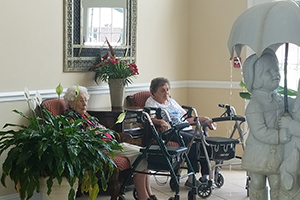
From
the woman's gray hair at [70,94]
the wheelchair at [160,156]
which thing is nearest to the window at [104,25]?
the woman's gray hair at [70,94]

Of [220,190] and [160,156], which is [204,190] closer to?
[220,190]

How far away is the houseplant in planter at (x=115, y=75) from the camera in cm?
542

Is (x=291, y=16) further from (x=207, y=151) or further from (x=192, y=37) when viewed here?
(x=192, y=37)

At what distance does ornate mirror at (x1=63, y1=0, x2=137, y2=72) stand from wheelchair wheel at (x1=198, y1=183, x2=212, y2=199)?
159 centimetres

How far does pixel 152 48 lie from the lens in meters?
6.30

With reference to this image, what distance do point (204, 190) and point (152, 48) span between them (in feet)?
6.11

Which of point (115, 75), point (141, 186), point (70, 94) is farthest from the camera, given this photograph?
point (115, 75)

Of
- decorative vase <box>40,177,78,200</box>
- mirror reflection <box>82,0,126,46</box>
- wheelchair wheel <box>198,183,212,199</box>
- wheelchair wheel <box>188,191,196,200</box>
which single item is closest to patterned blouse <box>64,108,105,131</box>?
decorative vase <box>40,177,78,200</box>

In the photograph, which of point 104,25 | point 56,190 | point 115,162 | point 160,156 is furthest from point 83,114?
point 104,25

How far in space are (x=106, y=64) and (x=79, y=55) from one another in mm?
278

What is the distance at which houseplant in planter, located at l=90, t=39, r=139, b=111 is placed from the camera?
5.42 metres

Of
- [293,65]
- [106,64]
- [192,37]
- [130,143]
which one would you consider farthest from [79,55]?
[293,65]

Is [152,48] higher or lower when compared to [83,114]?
higher

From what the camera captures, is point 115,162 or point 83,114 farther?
point 83,114
